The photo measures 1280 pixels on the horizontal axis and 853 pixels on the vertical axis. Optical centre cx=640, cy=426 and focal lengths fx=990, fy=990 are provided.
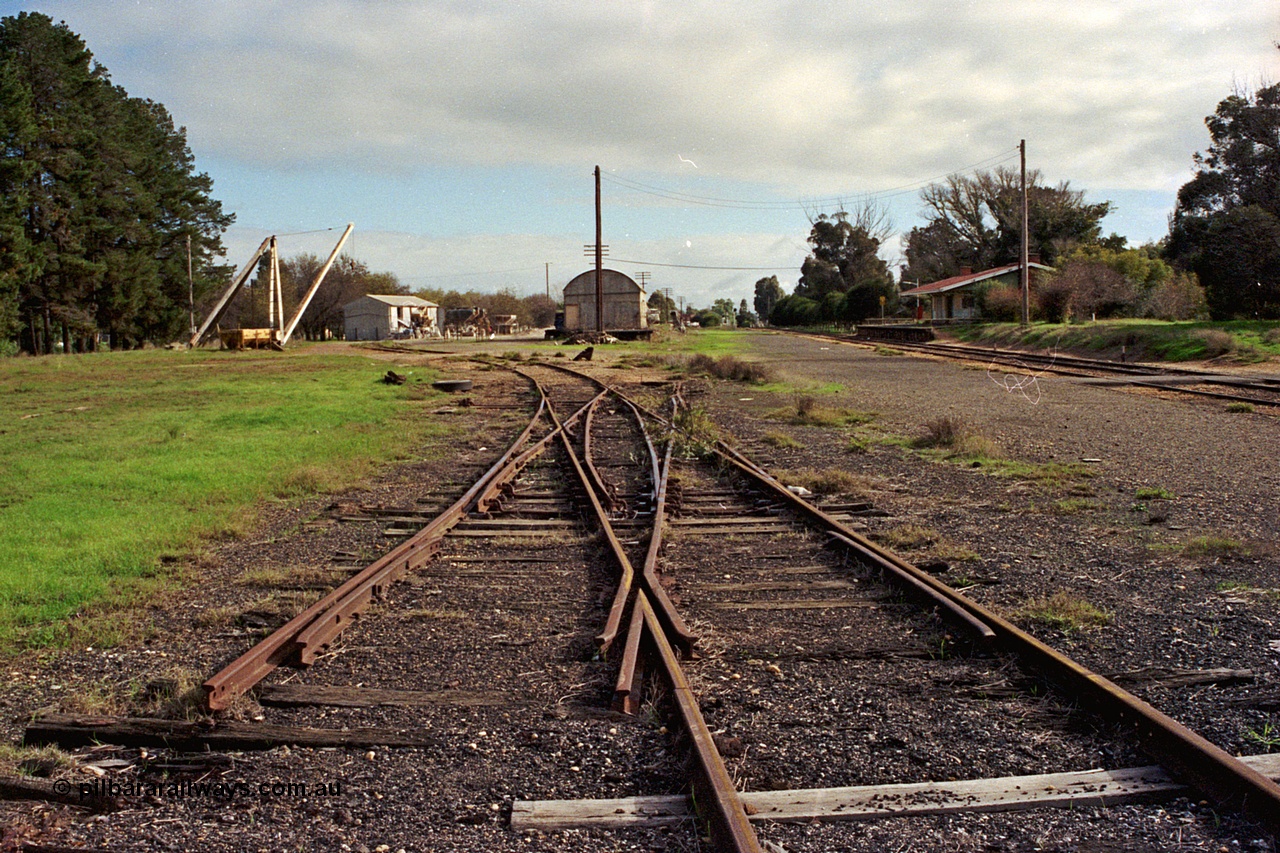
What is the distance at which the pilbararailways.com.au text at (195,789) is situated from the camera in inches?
135

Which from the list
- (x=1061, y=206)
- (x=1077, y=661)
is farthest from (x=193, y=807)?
(x=1061, y=206)

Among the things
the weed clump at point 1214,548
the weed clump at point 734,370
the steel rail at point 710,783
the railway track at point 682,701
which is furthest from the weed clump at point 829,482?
the weed clump at point 734,370

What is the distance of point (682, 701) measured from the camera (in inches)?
157

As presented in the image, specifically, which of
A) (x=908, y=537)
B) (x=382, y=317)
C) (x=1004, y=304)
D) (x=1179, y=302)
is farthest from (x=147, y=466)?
(x=382, y=317)

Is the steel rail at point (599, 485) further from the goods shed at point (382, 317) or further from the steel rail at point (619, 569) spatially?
the goods shed at point (382, 317)

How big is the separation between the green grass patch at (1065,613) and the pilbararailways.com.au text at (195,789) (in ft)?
12.3

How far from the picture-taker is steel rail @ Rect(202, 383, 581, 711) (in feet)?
13.9

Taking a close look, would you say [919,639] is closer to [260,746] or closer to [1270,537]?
[260,746]

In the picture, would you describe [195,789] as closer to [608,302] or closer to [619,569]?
[619,569]

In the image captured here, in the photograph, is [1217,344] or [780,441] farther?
[1217,344]

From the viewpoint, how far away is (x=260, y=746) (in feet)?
12.6

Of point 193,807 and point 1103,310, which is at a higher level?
point 1103,310

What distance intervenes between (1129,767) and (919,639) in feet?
5.21

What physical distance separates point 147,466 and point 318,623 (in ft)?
24.6
